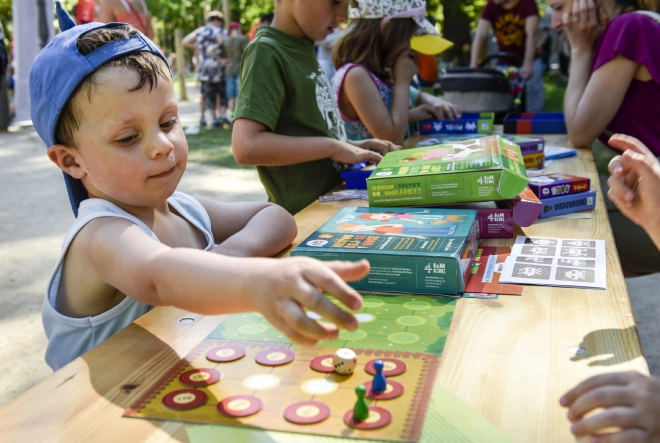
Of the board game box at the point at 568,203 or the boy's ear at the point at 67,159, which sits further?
the board game box at the point at 568,203

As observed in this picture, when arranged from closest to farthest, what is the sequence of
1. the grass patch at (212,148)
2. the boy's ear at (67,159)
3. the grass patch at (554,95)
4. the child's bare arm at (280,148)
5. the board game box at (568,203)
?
the boy's ear at (67,159)
the board game box at (568,203)
the child's bare arm at (280,148)
the grass patch at (212,148)
the grass patch at (554,95)

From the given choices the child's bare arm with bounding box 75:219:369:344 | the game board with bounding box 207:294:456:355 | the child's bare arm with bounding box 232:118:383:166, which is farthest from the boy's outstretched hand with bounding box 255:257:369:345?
the child's bare arm with bounding box 232:118:383:166

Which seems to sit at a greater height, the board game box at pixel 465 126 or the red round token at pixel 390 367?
the red round token at pixel 390 367

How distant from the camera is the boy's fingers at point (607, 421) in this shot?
2.26 feet

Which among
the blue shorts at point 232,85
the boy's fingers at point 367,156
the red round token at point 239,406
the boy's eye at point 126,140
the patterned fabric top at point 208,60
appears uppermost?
the boy's eye at point 126,140

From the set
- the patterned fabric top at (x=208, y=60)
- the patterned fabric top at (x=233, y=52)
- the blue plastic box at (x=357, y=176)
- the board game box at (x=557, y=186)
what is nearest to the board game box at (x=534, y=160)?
the board game box at (x=557, y=186)

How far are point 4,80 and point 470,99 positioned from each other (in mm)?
7730

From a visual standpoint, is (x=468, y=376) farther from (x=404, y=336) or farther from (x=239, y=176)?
(x=239, y=176)

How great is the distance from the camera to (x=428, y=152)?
171cm

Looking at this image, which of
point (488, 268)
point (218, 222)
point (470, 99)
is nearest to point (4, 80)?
point (470, 99)

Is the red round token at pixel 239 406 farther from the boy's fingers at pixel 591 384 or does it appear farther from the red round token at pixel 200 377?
the boy's fingers at pixel 591 384

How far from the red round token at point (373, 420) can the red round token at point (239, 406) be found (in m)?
0.11

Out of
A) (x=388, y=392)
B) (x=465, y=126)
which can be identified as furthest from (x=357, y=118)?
(x=388, y=392)

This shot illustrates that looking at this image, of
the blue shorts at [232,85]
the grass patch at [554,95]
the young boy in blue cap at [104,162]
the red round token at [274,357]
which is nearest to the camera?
the red round token at [274,357]
